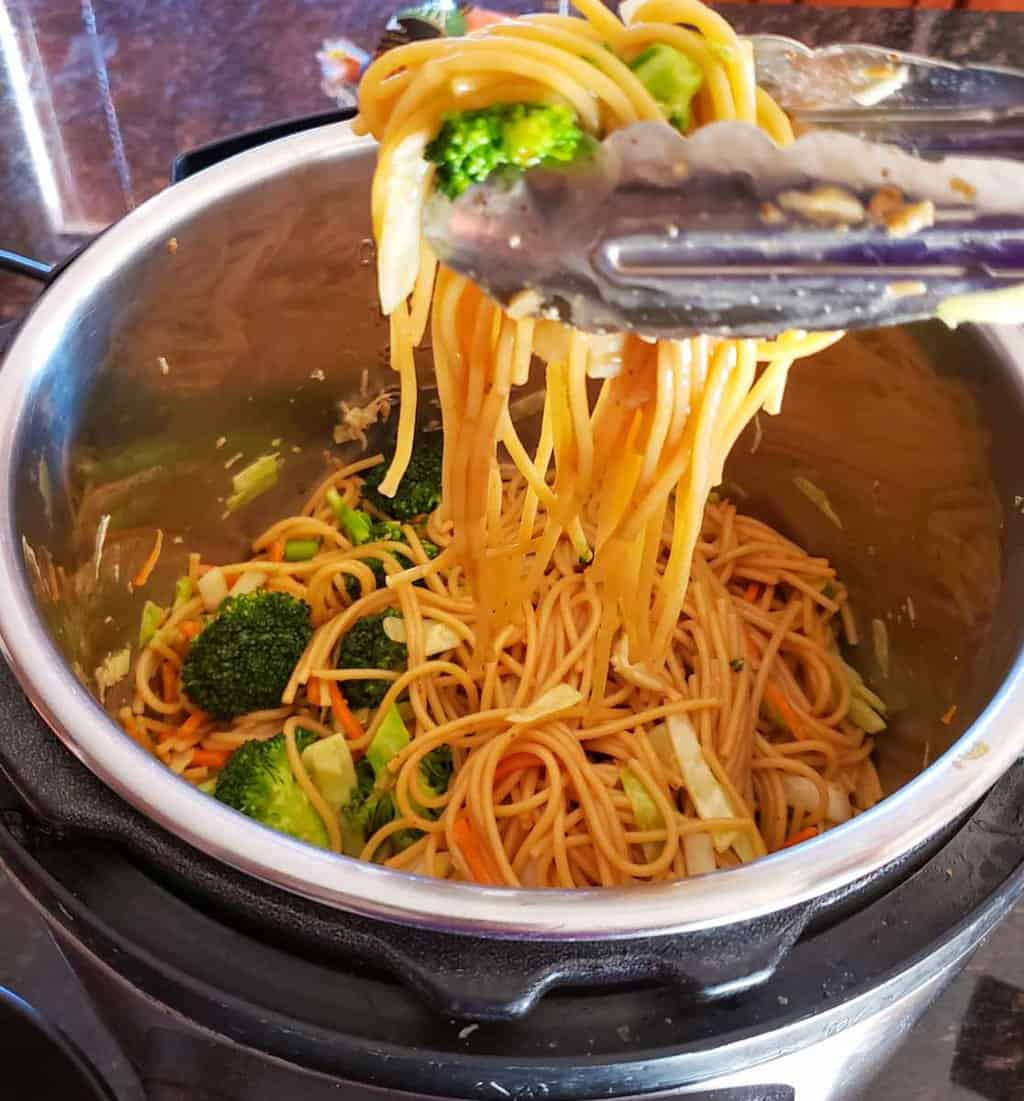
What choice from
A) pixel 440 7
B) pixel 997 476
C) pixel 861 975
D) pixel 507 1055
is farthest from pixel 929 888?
pixel 440 7

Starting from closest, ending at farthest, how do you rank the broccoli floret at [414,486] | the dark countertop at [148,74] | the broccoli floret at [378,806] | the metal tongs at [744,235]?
the metal tongs at [744,235] < the broccoli floret at [378,806] < the broccoli floret at [414,486] < the dark countertop at [148,74]

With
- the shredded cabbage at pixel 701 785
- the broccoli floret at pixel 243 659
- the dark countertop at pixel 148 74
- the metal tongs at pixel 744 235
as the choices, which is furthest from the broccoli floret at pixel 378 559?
the metal tongs at pixel 744 235

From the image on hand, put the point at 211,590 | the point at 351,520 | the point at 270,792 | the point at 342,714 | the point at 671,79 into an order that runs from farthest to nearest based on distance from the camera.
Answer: the point at 351,520
the point at 211,590
the point at 342,714
the point at 270,792
the point at 671,79

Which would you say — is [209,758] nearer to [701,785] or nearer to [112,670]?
[112,670]

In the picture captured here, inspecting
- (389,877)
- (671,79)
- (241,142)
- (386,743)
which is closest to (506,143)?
(671,79)

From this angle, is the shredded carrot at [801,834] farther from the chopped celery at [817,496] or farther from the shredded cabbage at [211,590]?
the shredded cabbage at [211,590]

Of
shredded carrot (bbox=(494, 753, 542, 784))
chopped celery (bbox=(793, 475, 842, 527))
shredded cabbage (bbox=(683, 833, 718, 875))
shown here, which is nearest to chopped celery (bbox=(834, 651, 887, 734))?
chopped celery (bbox=(793, 475, 842, 527))

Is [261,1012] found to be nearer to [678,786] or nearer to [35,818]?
[35,818]
